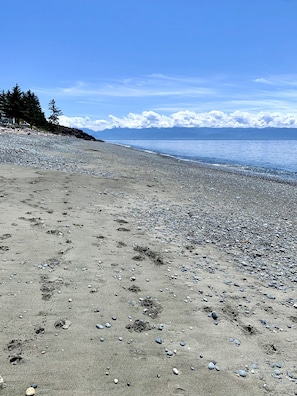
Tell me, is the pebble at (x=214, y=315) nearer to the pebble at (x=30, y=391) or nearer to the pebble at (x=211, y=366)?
the pebble at (x=211, y=366)

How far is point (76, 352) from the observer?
14.6 ft

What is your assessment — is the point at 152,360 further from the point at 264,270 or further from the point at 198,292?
the point at 264,270

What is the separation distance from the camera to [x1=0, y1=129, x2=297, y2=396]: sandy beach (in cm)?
421

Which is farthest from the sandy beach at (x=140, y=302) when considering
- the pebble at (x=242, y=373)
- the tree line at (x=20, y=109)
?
the tree line at (x=20, y=109)

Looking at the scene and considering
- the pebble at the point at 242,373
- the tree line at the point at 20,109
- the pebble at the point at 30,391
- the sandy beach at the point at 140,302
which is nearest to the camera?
the pebble at the point at 30,391

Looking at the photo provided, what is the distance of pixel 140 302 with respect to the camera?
5.91 metres

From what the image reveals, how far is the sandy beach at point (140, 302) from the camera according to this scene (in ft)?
13.8

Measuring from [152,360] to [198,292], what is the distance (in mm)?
2338

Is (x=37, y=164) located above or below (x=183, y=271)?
above

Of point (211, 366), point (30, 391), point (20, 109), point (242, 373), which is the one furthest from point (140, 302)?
point (20, 109)

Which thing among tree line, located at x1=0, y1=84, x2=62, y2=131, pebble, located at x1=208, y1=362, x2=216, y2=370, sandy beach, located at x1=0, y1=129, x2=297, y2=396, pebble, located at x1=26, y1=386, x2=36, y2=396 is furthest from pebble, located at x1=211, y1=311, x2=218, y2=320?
tree line, located at x1=0, y1=84, x2=62, y2=131

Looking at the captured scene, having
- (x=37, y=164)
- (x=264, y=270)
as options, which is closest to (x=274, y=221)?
(x=264, y=270)

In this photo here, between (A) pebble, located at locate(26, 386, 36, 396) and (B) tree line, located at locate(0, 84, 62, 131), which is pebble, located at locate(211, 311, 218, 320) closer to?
(A) pebble, located at locate(26, 386, 36, 396)

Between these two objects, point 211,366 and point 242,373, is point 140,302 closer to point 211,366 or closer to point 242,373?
point 211,366
